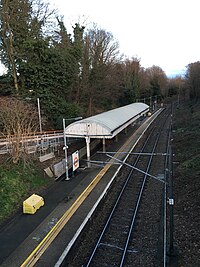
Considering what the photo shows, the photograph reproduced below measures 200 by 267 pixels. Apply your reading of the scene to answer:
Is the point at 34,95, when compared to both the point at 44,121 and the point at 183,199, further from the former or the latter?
the point at 183,199

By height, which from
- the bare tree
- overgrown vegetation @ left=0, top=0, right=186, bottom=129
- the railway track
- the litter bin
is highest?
overgrown vegetation @ left=0, top=0, right=186, bottom=129

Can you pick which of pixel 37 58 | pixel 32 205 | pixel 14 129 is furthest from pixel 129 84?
pixel 32 205

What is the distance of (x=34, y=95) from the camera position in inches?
1001

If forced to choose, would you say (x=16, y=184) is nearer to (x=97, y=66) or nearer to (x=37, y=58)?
(x=37, y=58)

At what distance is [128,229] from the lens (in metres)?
11.0

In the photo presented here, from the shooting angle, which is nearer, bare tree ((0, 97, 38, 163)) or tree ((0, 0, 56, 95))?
bare tree ((0, 97, 38, 163))

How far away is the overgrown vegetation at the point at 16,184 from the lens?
12704mm

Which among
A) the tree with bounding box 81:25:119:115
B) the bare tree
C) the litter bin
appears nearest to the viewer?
the litter bin

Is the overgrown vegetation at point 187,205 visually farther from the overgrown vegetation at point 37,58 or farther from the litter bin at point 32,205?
the overgrown vegetation at point 37,58

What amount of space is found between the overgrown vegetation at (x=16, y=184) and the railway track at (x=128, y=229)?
14.2 ft

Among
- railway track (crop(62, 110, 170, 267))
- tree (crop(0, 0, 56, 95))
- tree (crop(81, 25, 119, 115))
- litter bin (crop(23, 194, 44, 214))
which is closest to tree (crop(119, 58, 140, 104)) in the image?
tree (crop(81, 25, 119, 115))

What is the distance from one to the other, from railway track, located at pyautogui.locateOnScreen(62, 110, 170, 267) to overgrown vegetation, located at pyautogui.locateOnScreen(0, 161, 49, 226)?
433 centimetres

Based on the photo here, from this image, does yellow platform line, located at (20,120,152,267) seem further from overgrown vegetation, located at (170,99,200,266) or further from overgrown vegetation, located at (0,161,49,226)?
overgrown vegetation, located at (170,99,200,266)

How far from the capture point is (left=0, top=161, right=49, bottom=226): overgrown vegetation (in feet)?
41.7
